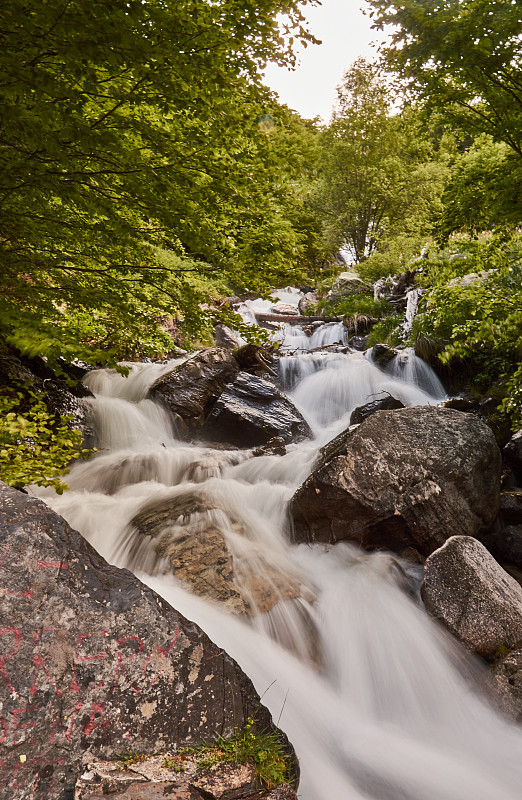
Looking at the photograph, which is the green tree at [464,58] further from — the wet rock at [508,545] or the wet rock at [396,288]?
the wet rock at [396,288]

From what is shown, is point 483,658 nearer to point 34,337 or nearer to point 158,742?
point 158,742

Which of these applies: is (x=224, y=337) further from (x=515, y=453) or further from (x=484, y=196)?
(x=484, y=196)

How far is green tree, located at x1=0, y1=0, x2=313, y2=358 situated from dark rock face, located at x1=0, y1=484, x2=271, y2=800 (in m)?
1.57

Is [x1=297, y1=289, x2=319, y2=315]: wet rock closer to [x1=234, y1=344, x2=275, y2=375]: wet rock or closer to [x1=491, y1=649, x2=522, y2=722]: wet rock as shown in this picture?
[x1=234, y1=344, x2=275, y2=375]: wet rock

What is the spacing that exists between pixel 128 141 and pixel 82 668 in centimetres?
398

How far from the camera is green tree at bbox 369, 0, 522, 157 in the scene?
4031 millimetres

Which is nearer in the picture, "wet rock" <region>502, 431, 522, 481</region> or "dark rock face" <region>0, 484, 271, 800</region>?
"dark rock face" <region>0, 484, 271, 800</region>

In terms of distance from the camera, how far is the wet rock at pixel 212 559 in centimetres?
429

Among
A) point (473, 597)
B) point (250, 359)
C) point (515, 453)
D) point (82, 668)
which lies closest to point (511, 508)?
point (515, 453)

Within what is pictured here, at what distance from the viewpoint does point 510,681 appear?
3621 millimetres

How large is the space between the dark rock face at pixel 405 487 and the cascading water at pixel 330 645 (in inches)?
13.3

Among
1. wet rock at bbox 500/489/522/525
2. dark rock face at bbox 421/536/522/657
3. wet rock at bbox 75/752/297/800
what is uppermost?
wet rock at bbox 500/489/522/525

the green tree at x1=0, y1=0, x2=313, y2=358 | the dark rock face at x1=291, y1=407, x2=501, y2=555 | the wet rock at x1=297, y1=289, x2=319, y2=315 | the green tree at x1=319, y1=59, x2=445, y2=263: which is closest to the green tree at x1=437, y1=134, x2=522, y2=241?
the green tree at x1=0, y1=0, x2=313, y2=358

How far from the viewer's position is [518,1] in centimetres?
399
